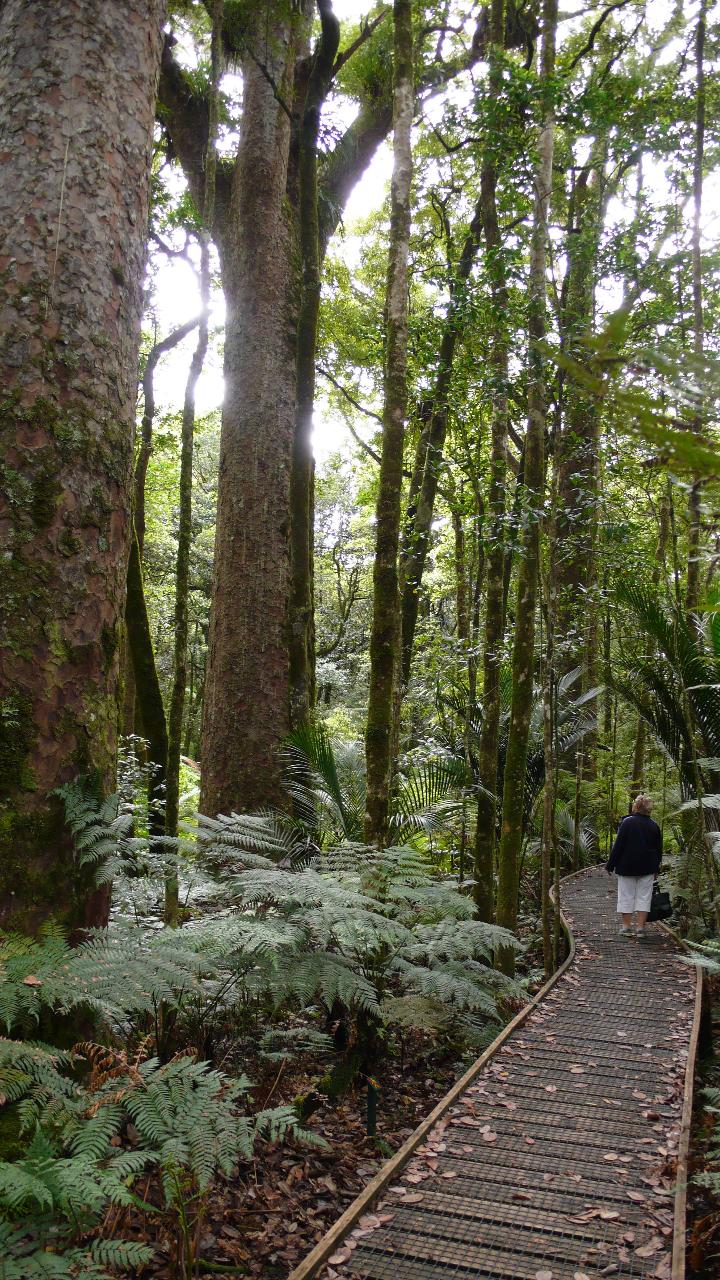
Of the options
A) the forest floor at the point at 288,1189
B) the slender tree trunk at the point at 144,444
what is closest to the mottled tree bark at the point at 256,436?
the slender tree trunk at the point at 144,444

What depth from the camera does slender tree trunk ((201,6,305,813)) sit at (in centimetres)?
822

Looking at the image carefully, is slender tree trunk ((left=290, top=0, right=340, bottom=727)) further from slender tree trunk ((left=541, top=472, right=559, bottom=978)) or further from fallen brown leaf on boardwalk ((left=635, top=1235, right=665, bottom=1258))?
fallen brown leaf on boardwalk ((left=635, top=1235, right=665, bottom=1258))

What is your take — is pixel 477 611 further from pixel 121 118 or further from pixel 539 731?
pixel 121 118

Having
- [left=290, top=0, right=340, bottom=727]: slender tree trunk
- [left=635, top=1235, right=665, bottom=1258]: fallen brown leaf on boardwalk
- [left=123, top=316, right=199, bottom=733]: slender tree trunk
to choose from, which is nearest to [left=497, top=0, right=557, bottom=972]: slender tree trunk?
[left=290, top=0, right=340, bottom=727]: slender tree trunk

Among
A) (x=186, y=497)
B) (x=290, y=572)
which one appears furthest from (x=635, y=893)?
(x=186, y=497)

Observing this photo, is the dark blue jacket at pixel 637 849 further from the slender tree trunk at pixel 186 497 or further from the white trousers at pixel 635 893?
the slender tree trunk at pixel 186 497

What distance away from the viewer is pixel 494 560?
793cm

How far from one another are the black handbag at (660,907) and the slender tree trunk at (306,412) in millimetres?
4331

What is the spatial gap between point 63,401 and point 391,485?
2.98 meters

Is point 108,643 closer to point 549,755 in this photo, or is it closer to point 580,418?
point 549,755

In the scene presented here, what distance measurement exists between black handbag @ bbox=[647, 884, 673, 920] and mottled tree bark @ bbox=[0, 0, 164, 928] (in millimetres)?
7011

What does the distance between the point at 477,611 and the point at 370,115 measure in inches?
302

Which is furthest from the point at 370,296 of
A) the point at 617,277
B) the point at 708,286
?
the point at 617,277

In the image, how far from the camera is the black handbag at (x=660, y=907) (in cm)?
877
